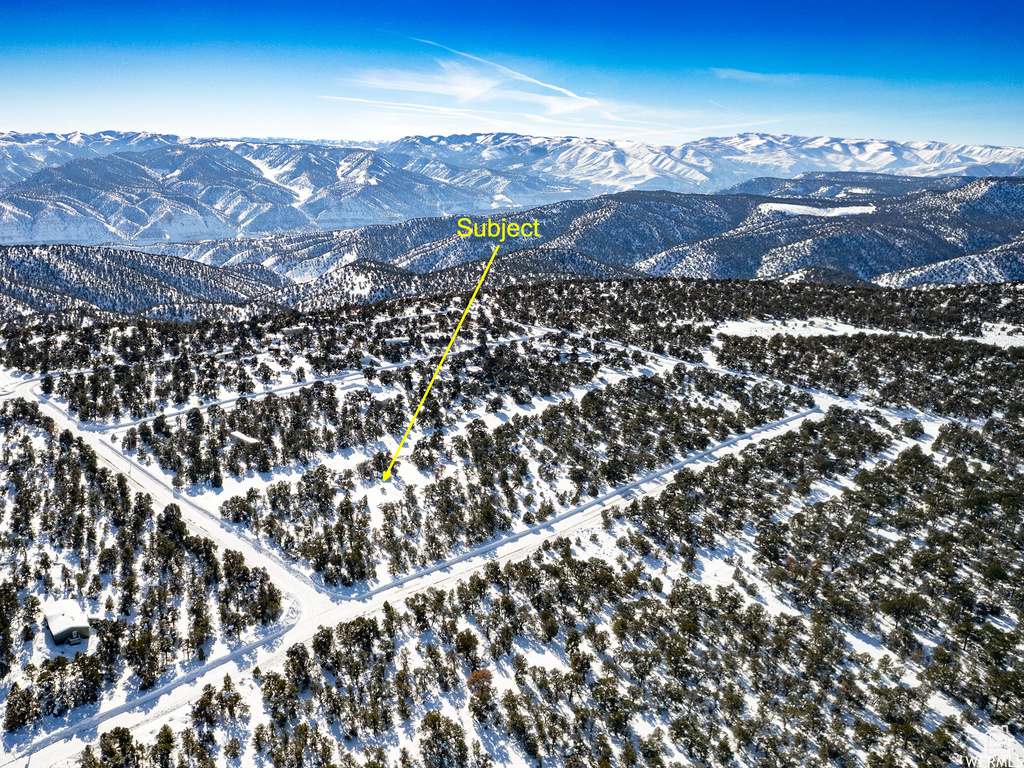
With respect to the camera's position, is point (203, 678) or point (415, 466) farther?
point (415, 466)

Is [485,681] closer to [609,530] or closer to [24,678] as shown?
[609,530]

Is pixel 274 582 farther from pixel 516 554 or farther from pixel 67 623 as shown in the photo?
pixel 516 554

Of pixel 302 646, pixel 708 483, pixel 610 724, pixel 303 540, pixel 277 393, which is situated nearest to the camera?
pixel 610 724

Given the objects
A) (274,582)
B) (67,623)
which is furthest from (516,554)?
(67,623)

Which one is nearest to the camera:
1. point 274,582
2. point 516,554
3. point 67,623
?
point 67,623

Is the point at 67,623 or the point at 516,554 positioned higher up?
the point at 67,623

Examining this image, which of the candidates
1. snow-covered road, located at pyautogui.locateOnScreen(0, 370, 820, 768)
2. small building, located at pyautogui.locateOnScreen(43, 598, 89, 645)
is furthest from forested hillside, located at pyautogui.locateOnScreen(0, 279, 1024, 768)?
small building, located at pyautogui.locateOnScreen(43, 598, 89, 645)

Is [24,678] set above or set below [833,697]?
below

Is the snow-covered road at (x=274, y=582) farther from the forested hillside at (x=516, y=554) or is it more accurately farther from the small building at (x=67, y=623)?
the small building at (x=67, y=623)

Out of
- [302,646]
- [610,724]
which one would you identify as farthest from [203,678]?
[610,724]
